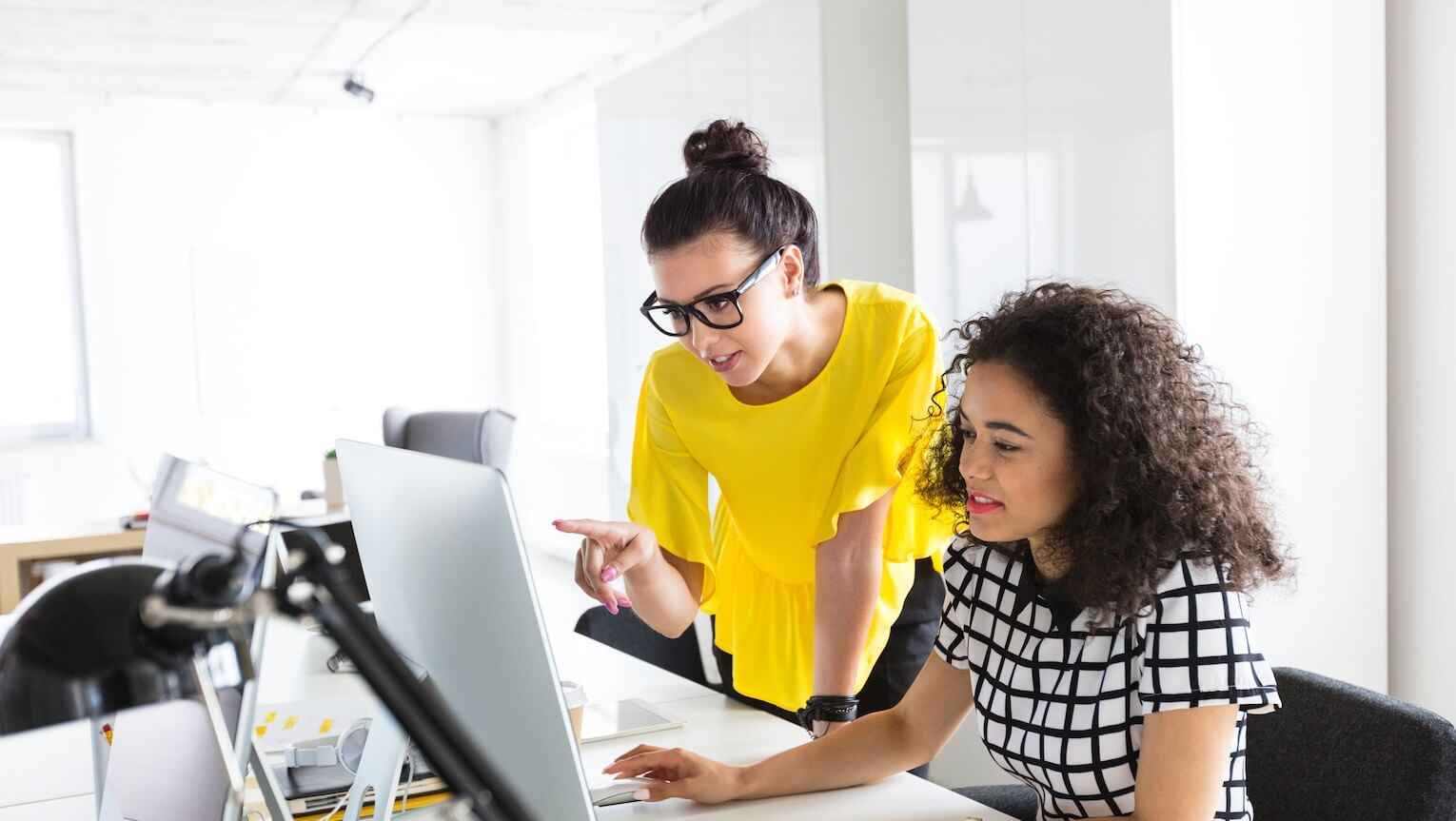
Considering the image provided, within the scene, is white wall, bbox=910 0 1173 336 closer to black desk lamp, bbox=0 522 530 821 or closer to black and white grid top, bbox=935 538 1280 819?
black and white grid top, bbox=935 538 1280 819

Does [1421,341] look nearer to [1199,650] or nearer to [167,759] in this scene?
[1199,650]

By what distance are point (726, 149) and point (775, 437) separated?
423mm

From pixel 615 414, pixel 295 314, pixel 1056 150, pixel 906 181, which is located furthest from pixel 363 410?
pixel 1056 150

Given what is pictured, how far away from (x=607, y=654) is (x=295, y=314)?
5.80 meters

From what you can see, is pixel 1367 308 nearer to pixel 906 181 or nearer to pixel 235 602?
pixel 906 181

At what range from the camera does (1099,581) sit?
127cm

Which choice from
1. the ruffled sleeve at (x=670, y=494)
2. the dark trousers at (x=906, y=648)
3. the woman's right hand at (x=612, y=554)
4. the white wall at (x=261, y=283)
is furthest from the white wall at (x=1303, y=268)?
the white wall at (x=261, y=283)

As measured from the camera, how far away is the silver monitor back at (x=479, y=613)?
0.88 meters

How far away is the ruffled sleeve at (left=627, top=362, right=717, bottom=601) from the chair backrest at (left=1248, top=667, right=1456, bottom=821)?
0.77 metres

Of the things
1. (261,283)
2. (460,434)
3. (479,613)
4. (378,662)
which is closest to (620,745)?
(479,613)

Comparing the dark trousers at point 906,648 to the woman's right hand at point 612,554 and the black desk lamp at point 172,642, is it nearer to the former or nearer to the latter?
the woman's right hand at point 612,554

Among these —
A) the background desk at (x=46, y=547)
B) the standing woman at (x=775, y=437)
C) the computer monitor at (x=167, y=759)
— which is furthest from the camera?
the background desk at (x=46, y=547)

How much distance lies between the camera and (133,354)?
6.93 meters

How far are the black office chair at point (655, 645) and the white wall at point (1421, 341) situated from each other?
5.22 ft
